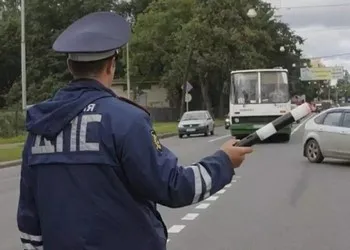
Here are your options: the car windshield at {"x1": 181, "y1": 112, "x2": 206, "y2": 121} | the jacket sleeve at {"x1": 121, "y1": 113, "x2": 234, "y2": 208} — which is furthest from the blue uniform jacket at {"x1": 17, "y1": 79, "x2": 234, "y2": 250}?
the car windshield at {"x1": 181, "y1": 112, "x2": 206, "y2": 121}

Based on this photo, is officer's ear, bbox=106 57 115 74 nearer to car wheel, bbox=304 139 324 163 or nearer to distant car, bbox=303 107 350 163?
distant car, bbox=303 107 350 163

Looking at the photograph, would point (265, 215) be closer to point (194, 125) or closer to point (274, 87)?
point (274, 87)

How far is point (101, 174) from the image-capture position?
265 centimetres

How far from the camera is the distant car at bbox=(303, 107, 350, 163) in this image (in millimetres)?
18453

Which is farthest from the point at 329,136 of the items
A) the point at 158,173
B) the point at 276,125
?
the point at 158,173

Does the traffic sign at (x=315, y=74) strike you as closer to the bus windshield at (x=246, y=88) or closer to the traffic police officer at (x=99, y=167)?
the bus windshield at (x=246, y=88)

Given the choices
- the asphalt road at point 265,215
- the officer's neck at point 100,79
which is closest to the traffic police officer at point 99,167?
the officer's neck at point 100,79

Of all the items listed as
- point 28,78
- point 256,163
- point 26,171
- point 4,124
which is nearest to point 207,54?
point 28,78

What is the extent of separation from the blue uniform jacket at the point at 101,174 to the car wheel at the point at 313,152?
56.4 ft

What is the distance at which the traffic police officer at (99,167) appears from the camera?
264cm

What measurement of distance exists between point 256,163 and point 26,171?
1785cm

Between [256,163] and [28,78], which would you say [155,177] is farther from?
[28,78]

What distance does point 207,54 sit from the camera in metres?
61.9

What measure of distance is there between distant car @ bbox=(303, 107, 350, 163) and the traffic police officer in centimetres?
1605
